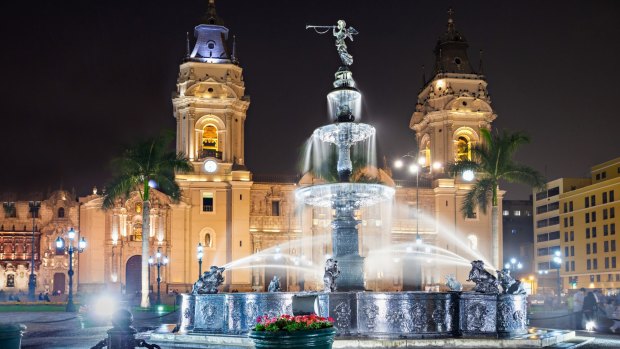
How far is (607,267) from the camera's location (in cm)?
7556

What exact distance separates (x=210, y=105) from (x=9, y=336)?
53477 mm

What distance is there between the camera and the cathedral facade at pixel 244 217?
6234 cm

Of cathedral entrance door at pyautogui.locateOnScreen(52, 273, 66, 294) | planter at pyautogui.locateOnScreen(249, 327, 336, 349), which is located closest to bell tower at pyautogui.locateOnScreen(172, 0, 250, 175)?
cathedral entrance door at pyautogui.locateOnScreen(52, 273, 66, 294)

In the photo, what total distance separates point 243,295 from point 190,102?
1791 inches

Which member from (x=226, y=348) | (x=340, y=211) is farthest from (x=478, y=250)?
(x=226, y=348)

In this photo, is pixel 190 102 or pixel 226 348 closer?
pixel 226 348

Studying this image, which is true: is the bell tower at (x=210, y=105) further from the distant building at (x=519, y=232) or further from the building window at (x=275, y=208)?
the distant building at (x=519, y=232)

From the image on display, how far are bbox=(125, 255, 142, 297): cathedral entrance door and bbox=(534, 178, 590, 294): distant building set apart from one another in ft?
159

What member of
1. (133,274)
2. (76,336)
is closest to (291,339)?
(76,336)

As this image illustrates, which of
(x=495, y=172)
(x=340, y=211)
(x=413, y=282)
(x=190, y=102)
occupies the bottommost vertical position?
(x=413, y=282)

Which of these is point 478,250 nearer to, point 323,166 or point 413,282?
point 413,282

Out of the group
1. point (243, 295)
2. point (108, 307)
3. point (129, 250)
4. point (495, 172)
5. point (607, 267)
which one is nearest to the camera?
point (243, 295)

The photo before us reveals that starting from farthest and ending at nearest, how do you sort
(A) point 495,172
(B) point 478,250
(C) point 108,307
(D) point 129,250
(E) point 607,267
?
1. (E) point 607,267
2. (B) point 478,250
3. (D) point 129,250
4. (A) point 495,172
5. (C) point 108,307

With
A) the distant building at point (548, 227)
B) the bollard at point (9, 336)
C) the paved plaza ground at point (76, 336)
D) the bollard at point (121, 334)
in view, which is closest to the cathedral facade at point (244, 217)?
the distant building at point (548, 227)
